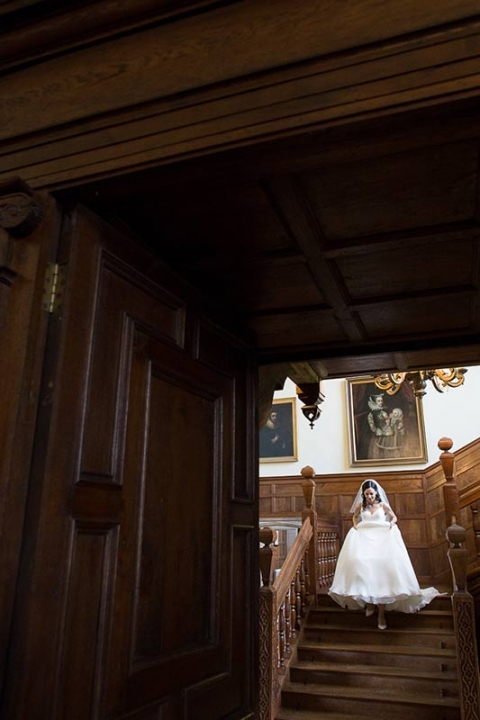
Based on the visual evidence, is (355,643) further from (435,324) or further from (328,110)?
(328,110)

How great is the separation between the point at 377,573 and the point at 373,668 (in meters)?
1.05

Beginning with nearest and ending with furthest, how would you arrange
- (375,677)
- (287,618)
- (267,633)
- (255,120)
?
(255,120), (267,633), (375,677), (287,618)

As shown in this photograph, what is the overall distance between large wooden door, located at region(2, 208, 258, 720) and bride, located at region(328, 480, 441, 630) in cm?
500

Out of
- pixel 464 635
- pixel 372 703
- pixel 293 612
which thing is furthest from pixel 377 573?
pixel 464 635

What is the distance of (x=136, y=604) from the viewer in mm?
1339

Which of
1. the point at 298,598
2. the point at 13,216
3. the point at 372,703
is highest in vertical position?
the point at 13,216

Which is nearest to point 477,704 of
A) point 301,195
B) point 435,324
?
point 435,324

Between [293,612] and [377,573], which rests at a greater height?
[377,573]

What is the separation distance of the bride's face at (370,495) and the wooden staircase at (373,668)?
1.42m

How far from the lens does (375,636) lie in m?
6.32

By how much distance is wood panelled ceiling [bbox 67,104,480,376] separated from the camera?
45.0 inches

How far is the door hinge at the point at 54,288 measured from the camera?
47.3 inches

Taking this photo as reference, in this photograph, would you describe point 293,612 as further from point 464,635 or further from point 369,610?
point 464,635

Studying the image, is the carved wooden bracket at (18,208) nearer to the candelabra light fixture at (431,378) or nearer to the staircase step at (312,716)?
the candelabra light fixture at (431,378)
